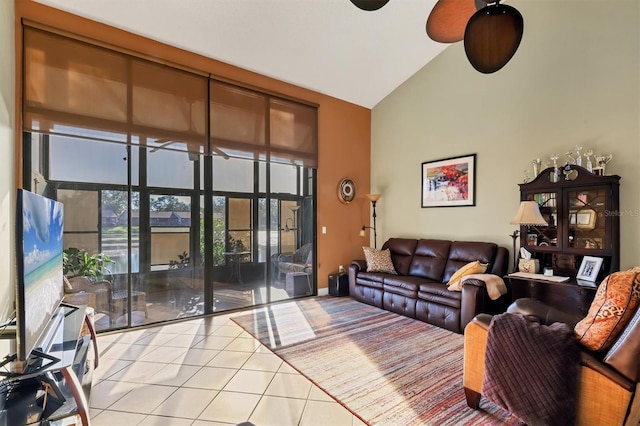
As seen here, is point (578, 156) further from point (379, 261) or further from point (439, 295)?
point (379, 261)

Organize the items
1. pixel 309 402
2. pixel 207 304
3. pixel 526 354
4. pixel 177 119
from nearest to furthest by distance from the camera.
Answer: pixel 526 354
pixel 309 402
pixel 177 119
pixel 207 304

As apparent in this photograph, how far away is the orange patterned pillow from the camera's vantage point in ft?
5.03

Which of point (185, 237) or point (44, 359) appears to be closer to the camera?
point (44, 359)

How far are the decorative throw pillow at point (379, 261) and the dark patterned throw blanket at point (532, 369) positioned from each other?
271 centimetres

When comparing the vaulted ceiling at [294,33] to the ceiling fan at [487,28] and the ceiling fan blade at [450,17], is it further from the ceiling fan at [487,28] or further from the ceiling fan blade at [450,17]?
the ceiling fan at [487,28]

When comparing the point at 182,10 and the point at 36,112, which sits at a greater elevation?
the point at 182,10

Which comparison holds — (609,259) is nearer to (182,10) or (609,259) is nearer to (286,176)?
(286,176)

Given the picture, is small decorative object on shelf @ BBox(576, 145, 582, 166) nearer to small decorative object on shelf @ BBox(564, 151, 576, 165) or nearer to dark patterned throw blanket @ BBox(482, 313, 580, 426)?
small decorative object on shelf @ BBox(564, 151, 576, 165)

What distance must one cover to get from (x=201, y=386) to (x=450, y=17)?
307 cm

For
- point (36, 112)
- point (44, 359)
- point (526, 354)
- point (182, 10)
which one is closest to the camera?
point (44, 359)

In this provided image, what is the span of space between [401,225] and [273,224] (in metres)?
2.14

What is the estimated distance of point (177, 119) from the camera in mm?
3672

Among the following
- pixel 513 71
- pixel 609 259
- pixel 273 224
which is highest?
A: pixel 513 71

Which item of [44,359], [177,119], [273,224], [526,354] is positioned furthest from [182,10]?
[526,354]
